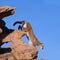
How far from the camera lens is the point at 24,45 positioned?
22672 mm

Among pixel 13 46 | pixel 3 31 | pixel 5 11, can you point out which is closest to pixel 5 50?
pixel 13 46

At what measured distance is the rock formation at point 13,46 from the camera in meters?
22.0

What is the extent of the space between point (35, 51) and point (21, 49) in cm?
74

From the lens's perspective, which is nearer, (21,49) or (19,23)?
(21,49)

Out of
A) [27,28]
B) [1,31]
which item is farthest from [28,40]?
[1,31]

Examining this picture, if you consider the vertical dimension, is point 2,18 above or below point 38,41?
above

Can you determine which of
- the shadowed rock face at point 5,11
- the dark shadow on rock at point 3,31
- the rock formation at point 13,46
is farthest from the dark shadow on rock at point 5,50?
the shadowed rock face at point 5,11

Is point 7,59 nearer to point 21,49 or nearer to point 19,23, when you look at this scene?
point 21,49

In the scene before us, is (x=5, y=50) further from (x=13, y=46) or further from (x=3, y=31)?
(x=3, y=31)

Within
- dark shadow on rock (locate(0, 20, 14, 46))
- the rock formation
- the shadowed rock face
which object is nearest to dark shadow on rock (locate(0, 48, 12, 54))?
the rock formation

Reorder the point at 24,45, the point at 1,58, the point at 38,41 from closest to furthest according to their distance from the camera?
the point at 1,58, the point at 24,45, the point at 38,41

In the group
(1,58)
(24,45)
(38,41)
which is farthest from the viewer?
(38,41)

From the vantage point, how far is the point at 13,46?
22.8 meters

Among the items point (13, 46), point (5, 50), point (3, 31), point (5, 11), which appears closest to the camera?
point (5, 11)
